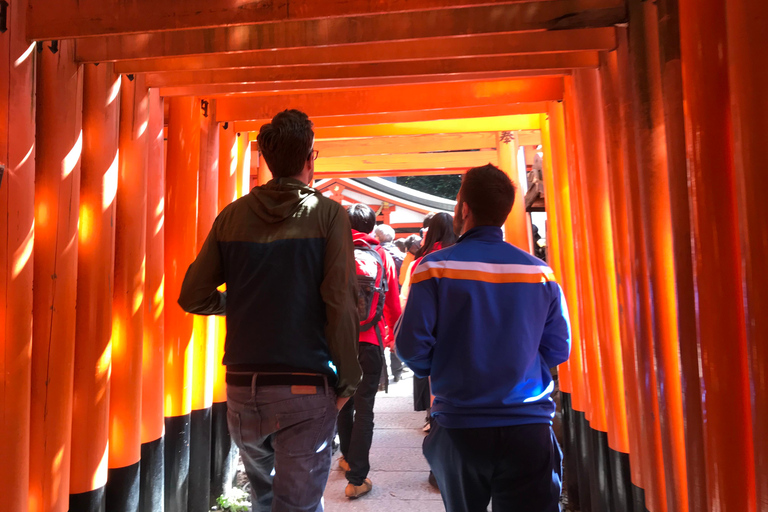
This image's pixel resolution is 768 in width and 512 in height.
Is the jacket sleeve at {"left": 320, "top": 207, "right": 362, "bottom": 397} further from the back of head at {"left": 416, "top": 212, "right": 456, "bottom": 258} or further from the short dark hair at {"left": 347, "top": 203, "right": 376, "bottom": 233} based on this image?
the back of head at {"left": 416, "top": 212, "right": 456, "bottom": 258}

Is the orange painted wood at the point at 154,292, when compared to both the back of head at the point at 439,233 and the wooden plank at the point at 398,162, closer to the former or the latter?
the back of head at the point at 439,233

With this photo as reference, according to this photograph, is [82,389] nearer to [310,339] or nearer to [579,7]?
[310,339]

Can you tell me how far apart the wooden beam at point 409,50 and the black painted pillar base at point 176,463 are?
2.11m

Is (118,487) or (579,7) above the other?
(579,7)

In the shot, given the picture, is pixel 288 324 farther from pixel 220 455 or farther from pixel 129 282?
pixel 220 455

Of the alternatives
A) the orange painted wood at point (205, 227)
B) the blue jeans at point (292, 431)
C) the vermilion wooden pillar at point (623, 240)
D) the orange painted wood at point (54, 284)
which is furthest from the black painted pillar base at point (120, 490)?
the vermilion wooden pillar at point (623, 240)

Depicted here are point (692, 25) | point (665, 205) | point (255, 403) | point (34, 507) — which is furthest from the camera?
point (34, 507)

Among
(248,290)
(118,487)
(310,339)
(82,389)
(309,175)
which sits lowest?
(118,487)

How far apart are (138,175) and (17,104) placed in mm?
807

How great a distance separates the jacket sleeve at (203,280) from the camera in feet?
6.58

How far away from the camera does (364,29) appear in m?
2.44

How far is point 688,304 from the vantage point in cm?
175

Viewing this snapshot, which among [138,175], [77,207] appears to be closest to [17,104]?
[77,207]

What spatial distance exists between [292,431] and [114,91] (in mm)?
1956
